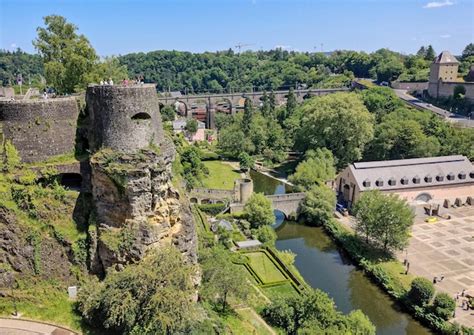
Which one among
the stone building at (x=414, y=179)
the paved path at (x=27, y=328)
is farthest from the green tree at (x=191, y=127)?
the paved path at (x=27, y=328)

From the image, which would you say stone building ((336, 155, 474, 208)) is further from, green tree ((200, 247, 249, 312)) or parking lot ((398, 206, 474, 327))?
green tree ((200, 247, 249, 312))

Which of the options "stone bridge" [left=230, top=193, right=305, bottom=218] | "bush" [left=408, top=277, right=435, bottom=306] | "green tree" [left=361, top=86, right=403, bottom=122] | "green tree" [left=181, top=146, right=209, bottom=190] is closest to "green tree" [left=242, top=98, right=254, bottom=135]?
"green tree" [left=181, top=146, right=209, bottom=190]

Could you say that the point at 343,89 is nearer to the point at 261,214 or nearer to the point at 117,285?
the point at 261,214

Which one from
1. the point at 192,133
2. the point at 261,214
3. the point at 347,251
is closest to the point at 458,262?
the point at 347,251

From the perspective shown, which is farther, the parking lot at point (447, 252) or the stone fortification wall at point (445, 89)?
the stone fortification wall at point (445, 89)

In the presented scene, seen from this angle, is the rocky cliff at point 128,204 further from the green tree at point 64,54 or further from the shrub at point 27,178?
the green tree at point 64,54

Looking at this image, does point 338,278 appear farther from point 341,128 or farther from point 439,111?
point 439,111

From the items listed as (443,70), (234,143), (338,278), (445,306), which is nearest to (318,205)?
(338,278)
